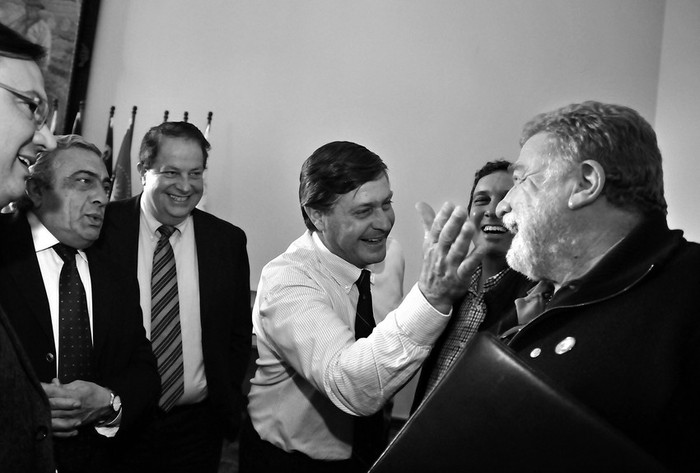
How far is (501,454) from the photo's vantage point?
0.87 meters

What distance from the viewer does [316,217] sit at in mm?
1985

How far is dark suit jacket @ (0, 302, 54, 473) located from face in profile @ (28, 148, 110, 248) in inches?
35.8

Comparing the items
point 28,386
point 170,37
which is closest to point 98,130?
point 170,37

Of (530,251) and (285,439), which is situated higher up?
(530,251)

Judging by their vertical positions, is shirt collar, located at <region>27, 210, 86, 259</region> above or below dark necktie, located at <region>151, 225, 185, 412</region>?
above

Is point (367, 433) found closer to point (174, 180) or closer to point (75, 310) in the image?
point (75, 310)

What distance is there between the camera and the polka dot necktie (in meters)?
1.86

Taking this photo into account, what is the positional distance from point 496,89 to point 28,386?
14.5 ft

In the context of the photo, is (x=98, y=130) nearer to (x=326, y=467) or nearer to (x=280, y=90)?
(x=280, y=90)

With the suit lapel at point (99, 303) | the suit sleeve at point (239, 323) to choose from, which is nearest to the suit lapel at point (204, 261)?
the suit sleeve at point (239, 323)

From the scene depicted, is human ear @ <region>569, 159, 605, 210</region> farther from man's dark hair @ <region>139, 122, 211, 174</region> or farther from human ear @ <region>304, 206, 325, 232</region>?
man's dark hair @ <region>139, 122, 211, 174</region>

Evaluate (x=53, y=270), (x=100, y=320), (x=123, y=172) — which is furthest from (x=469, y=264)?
(x=123, y=172)

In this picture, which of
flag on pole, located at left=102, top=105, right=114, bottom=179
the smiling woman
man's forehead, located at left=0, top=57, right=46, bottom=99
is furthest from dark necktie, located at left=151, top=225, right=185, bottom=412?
flag on pole, located at left=102, top=105, right=114, bottom=179

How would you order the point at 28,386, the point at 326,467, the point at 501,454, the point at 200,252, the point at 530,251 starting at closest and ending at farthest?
the point at 501,454 < the point at 28,386 < the point at 530,251 < the point at 326,467 < the point at 200,252
